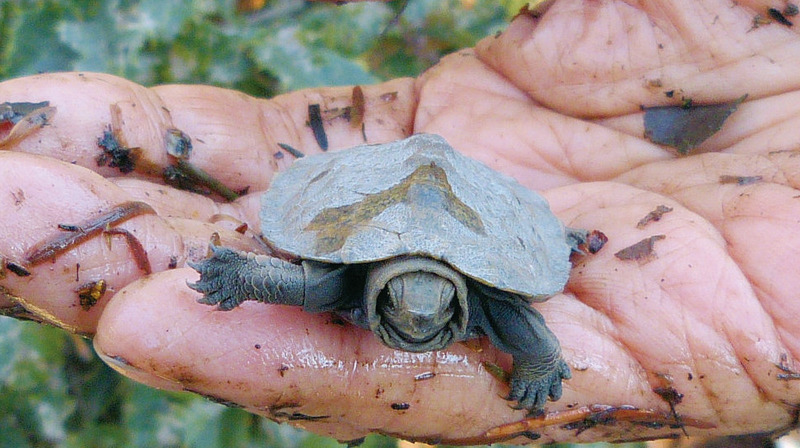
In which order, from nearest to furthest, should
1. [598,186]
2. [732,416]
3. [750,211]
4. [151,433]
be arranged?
[732,416] < [750,211] < [598,186] < [151,433]

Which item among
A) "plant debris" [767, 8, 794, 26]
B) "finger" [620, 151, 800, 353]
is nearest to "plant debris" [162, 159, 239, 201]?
"finger" [620, 151, 800, 353]

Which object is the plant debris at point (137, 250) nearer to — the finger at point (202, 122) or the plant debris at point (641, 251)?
the finger at point (202, 122)

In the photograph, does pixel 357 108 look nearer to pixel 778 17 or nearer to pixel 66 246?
pixel 66 246

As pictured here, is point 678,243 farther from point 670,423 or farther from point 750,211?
point 670,423

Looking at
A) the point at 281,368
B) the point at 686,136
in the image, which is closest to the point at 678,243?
the point at 686,136

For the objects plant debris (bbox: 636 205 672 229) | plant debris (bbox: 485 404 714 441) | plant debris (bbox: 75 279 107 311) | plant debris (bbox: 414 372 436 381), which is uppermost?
plant debris (bbox: 75 279 107 311)

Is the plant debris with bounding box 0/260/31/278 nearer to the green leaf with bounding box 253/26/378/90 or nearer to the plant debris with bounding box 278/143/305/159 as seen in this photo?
the plant debris with bounding box 278/143/305/159

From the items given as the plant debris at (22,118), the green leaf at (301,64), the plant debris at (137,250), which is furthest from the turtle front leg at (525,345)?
the green leaf at (301,64)
